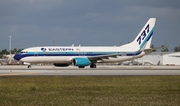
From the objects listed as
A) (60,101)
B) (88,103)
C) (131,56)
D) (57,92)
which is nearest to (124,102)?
(88,103)

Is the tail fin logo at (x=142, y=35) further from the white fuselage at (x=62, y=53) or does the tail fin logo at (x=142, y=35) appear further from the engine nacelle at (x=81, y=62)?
the engine nacelle at (x=81, y=62)

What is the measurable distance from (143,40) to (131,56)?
4578mm

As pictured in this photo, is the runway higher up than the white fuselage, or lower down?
lower down

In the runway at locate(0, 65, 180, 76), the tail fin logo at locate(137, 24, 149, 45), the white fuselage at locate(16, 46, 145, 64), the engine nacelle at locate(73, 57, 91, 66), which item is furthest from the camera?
the tail fin logo at locate(137, 24, 149, 45)

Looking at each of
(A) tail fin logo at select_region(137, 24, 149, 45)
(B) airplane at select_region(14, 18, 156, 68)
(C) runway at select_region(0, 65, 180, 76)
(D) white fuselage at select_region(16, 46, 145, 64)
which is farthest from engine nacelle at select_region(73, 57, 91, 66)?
(A) tail fin logo at select_region(137, 24, 149, 45)

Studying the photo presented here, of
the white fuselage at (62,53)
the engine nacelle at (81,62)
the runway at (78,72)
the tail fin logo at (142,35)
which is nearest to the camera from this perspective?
the runway at (78,72)

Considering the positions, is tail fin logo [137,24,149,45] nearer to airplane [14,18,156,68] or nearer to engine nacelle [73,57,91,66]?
airplane [14,18,156,68]

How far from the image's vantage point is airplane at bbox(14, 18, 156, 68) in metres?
66.4

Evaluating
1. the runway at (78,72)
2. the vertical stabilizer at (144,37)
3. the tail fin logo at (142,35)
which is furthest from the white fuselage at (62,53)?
the runway at (78,72)

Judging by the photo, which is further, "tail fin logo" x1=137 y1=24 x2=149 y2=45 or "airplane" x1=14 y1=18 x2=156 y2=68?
"tail fin logo" x1=137 y1=24 x2=149 y2=45

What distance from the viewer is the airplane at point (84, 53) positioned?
6644cm

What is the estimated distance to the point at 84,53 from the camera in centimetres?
6862

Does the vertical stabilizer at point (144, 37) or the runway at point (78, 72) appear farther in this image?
the vertical stabilizer at point (144, 37)

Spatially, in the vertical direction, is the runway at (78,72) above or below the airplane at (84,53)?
below
